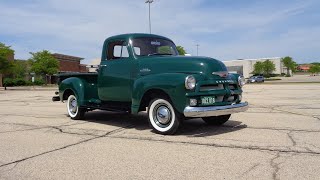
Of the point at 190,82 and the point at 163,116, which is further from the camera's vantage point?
the point at 163,116

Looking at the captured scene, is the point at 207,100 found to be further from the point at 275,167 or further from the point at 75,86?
the point at 75,86

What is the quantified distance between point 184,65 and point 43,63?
59051mm

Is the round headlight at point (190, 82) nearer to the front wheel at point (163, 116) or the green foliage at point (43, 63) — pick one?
the front wheel at point (163, 116)

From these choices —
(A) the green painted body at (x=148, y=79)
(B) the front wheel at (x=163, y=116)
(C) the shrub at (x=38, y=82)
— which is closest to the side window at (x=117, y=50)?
(A) the green painted body at (x=148, y=79)

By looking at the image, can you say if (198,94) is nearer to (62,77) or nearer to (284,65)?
(62,77)

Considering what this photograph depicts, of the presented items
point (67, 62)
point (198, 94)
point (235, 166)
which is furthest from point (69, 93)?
point (67, 62)

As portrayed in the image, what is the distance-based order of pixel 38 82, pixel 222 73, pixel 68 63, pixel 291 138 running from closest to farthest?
pixel 291 138 < pixel 222 73 < pixel 38 82 < pixel 68 63

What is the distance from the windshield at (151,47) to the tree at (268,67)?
99440mm

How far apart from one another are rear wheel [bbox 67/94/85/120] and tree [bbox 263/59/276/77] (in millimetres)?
98881

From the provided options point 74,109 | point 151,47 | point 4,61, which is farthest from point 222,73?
point 4,61

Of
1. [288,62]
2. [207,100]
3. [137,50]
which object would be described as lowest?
[207,100]

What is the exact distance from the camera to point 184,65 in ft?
22.4

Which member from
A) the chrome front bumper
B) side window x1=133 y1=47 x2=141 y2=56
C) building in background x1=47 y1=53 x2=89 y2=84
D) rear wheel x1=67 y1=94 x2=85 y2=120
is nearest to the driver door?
side window x1=133 y1=47 x2=141 y2=56

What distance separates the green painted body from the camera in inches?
257
